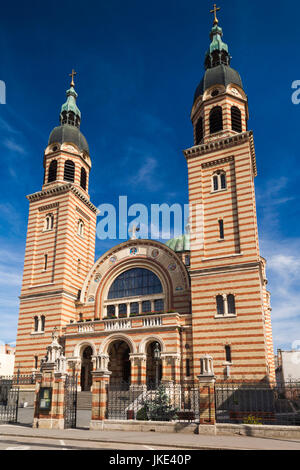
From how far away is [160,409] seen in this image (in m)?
18.8

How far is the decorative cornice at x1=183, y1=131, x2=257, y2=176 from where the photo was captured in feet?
108

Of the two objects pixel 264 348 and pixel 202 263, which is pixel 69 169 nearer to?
pixel 202 263

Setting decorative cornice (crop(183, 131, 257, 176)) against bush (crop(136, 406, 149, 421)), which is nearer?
bush (crop(136, 406, 149, 421))

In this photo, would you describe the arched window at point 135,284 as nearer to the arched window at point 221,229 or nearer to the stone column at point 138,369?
the stone column at point 138,369

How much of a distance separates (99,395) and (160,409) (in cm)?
305

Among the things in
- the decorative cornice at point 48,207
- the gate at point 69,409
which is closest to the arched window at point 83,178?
the decorative cornice at point 48,207

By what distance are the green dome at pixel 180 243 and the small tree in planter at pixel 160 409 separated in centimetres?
3346

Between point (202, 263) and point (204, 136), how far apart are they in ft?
39.2

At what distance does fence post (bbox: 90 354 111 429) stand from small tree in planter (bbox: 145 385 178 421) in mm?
2160

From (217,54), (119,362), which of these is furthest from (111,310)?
(217,54)

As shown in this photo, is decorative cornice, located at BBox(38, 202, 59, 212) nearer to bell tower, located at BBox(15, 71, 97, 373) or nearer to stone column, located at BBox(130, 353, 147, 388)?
bell tower, located at BBox(15, 71, 97, 373)

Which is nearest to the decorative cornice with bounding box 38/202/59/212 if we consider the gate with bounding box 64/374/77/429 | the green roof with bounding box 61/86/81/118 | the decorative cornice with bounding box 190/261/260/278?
the green roof with bounding box 61/86/81/118
